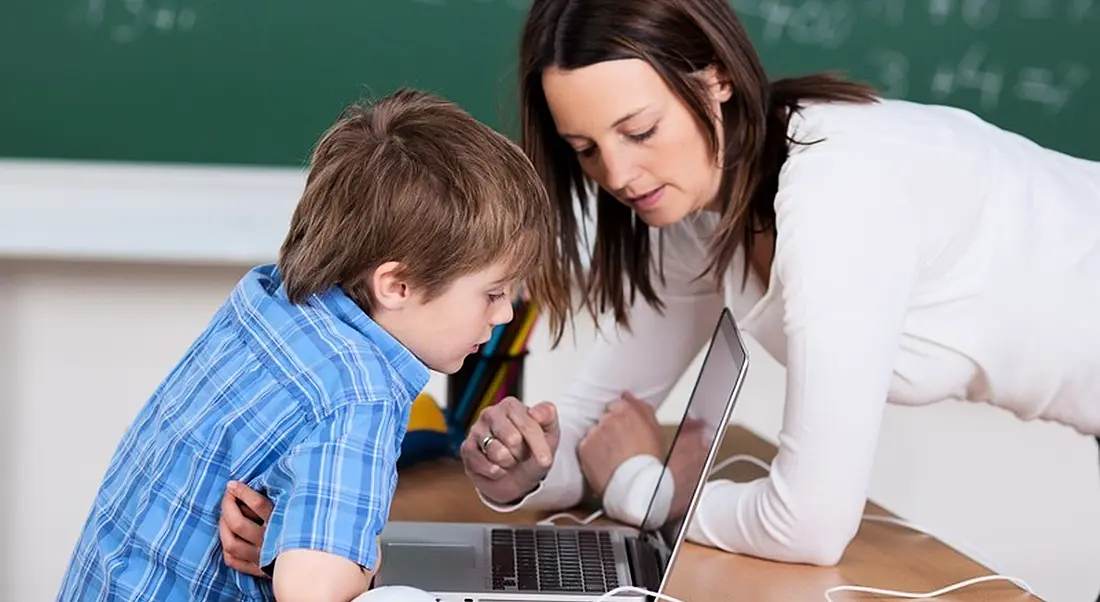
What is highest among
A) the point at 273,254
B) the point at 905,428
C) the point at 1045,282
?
the point at 1045,282

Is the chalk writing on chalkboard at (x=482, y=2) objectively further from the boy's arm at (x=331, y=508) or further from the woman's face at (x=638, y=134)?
the boy's arm at (x=331, y=508)

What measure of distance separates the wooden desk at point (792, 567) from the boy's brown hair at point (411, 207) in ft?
1.24

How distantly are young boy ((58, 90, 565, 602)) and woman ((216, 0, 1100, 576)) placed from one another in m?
0.28

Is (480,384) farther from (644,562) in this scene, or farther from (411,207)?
(411,207)

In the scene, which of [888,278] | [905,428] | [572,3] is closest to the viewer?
[888,278]

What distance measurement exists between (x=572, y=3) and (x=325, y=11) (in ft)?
2.98

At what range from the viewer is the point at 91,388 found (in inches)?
96.4

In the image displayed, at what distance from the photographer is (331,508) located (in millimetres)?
946

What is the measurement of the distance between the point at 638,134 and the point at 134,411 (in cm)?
142

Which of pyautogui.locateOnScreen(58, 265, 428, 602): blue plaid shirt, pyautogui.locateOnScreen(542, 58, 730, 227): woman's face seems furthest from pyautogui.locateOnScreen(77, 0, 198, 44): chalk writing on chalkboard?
pyautogui.locateOnScreen(58, 265, 428, 602): blue plaid shirt

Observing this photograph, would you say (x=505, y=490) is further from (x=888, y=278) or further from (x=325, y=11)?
(x=325, y=11)

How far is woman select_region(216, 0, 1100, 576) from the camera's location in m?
1.27

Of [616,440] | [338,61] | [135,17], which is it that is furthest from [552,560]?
[135,17]

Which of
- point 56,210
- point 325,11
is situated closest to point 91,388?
point 56,210
